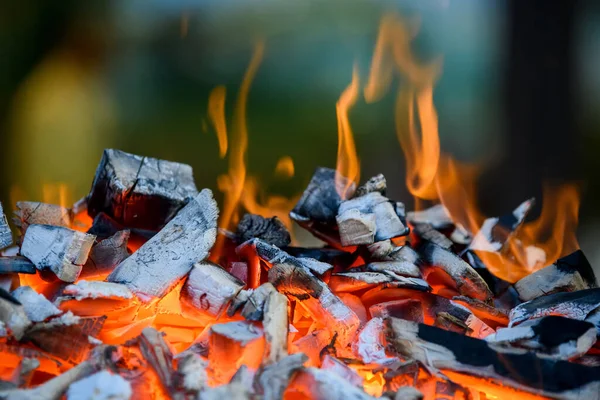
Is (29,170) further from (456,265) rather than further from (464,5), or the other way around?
(464,5)

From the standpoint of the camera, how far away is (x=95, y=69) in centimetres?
286

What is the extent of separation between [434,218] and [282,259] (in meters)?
0.73

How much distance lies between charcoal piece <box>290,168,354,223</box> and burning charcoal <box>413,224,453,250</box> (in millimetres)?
271

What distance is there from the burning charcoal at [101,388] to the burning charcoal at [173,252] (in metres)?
0.30

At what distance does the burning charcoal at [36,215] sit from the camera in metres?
1.51

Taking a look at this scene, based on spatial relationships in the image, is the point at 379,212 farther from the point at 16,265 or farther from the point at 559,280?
the point at 16,265

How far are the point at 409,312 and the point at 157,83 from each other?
2140mm

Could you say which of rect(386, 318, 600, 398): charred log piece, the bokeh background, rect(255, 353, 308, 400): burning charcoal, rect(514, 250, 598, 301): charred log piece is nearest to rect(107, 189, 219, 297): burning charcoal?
rect(255, 353, 308, 400): burning charcoal

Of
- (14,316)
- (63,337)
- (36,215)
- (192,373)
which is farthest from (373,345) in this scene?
(36,215)

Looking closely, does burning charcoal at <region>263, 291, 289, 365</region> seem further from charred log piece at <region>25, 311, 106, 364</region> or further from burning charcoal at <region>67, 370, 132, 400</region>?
charred log piece at <region>25, 311, 106, 364</region>

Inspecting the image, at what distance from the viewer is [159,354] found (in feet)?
3.36

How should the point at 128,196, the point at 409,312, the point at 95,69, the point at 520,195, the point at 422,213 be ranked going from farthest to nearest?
the point at 95,69, the point at 520,195, the point at 422,213, the point at 128,196, the point at 409,312

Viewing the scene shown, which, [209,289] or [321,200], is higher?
[321,200]

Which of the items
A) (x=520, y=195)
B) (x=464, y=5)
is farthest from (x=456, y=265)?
(x=464, y=5)
